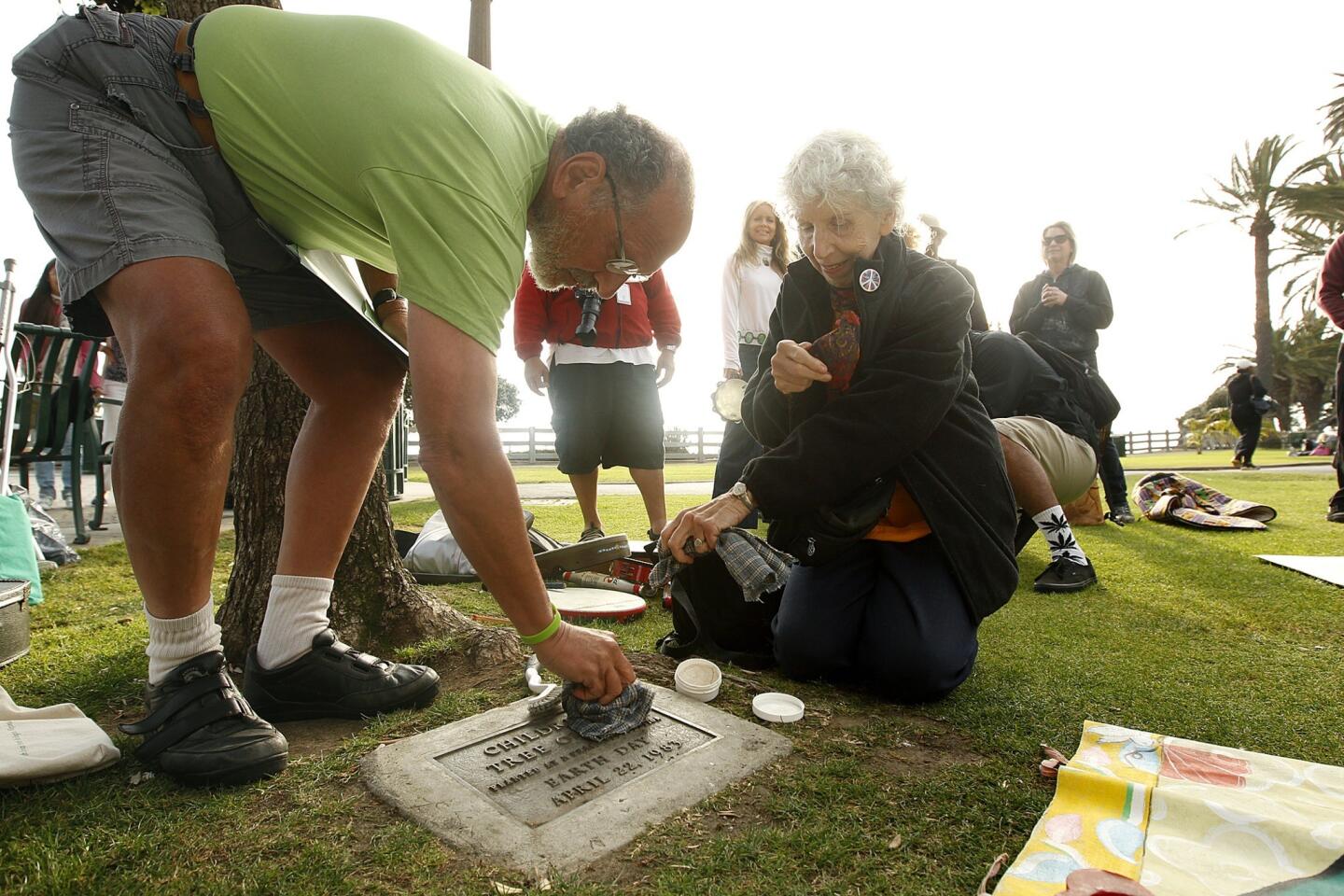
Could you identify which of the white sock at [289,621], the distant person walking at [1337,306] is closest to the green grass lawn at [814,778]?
the white sock at [289,621]

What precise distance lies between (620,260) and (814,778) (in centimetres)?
113

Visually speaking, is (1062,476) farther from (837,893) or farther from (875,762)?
(837,893)

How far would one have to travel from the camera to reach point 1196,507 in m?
5.29

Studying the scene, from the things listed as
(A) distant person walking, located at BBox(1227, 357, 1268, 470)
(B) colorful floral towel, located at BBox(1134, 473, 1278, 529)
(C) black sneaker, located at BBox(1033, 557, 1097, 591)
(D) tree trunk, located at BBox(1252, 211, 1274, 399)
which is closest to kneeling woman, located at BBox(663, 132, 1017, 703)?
(C) black sneaker, located at BBox(1033, 557, 1097, 591)

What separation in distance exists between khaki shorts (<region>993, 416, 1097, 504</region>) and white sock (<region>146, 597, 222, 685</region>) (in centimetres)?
298

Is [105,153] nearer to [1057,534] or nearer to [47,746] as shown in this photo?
[47,746]

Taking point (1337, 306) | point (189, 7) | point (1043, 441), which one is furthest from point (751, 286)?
point (1337, 306)

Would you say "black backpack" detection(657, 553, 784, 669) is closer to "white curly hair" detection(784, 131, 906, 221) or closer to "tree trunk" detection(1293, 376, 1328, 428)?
"white curly hair" detection(784, 131, 906, 221)

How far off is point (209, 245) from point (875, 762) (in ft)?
5.58

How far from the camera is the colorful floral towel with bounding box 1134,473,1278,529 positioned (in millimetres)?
4918

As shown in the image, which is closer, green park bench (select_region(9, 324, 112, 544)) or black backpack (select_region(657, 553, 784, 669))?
black backpack (select_region(657, 553, 784, 669))

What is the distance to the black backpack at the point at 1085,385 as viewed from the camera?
4035 millimetres

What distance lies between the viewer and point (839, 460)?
6.41 ft

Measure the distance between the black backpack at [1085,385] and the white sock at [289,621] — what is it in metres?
3.69
